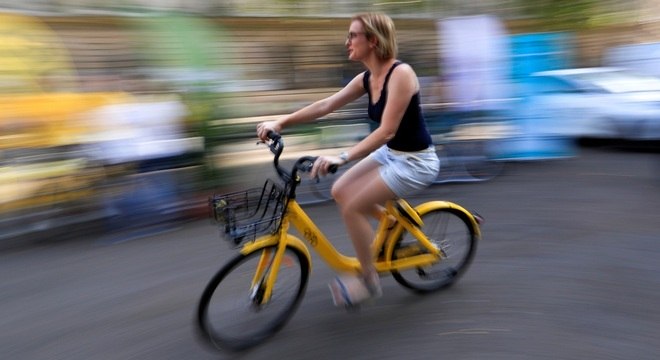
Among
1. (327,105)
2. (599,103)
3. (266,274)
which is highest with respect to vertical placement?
(327,105)

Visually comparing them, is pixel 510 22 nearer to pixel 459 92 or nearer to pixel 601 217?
pixel 459 92

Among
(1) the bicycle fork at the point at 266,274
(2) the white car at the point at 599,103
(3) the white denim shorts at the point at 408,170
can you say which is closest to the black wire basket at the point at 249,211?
(1) the bicycle fork at the point at 266,274

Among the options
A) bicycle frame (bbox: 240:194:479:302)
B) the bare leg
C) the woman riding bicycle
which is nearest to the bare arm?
the woman riding bicycle

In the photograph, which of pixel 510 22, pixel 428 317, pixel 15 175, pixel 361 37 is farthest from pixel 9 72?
pixel 510 22

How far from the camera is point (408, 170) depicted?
334 cm

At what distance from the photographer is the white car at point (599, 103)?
7766 millimetres

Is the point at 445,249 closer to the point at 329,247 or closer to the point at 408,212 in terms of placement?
the point at 408,212

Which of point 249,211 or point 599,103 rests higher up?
point 249,211

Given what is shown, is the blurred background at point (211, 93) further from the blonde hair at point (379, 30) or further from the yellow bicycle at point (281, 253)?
the blonde hair at point (379, 30)

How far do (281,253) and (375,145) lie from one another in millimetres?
764

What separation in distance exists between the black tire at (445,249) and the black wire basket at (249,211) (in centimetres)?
97

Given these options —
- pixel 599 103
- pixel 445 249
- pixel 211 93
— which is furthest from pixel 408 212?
pixel 599 103

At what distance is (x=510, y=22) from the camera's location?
967cm

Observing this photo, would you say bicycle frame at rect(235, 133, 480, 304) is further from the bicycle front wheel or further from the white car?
the white car
